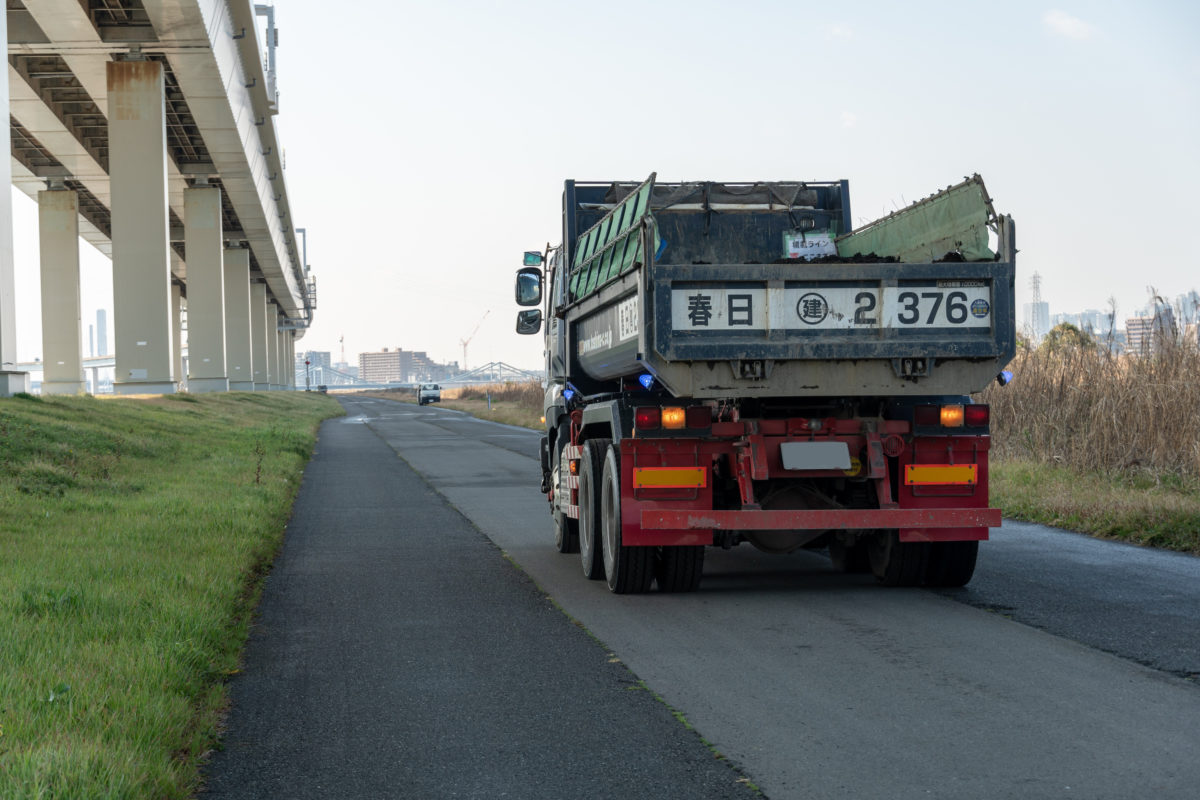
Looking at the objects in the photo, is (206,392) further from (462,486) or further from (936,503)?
(936,503)

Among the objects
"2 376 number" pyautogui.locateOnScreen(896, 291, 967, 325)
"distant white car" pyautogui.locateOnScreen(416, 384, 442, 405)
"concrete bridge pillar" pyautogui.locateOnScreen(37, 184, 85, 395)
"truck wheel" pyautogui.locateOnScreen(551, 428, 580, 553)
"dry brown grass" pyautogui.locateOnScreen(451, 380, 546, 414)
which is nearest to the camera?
"2 376 number" pyautogui.locateOnScreen(896, 291, 967, 325)

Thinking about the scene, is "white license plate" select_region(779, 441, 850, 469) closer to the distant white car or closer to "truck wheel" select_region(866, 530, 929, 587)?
"truck wheel" select_region(866, 530, 929, 587)

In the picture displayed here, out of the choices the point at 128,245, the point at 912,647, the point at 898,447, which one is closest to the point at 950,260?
the point at 898,447

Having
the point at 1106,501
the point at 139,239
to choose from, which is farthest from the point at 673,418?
the point at 139,239

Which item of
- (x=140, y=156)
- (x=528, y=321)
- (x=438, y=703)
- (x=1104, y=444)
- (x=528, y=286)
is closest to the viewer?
(x=438, y=703)

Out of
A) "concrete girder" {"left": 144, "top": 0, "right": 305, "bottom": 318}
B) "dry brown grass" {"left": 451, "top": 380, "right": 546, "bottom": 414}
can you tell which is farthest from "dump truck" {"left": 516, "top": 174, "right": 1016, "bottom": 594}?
"dry brown grass" {"left": 451, "top": 380, "right": 546, "bottom": 414}

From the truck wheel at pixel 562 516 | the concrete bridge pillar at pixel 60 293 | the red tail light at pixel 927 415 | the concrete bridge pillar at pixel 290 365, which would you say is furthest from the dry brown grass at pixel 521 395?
the red tail light at pixel 927 415

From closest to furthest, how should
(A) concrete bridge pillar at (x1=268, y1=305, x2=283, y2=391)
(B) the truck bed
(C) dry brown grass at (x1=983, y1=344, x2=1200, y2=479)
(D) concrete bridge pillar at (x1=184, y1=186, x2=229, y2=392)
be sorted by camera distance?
(B) the truck bed < (C) dry brown grass at (x1=983, y1=344, x2=1200, y2=479) < (D) concrete bridge pillar at (x1=184, y1=186, x2=229, y2=392) < (A) concrete bridge pillar at (x1=268, y1=305, x2=283, y2=391)

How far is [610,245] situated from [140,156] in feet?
106

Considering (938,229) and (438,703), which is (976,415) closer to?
(938,229)

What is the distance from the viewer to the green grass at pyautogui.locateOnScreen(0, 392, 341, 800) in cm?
450

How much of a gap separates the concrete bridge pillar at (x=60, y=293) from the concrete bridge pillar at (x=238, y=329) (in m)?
14.2

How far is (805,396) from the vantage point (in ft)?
26.5

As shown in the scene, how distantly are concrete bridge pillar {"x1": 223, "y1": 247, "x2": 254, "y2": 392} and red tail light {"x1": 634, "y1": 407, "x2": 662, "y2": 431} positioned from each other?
2427 inches
